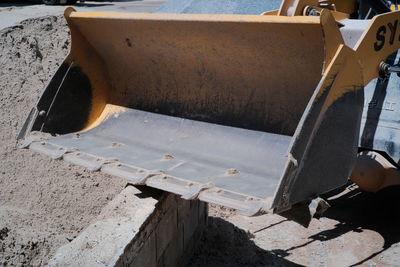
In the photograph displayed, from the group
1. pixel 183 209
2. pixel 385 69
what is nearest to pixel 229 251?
pixel 183 209

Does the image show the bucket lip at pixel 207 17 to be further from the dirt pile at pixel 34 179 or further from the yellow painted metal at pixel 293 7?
the dirt pile at pixel 34 179

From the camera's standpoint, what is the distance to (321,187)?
2.40 m

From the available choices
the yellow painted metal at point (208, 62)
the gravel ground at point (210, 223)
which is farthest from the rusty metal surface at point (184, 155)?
the gravel ground at point (210, 223)

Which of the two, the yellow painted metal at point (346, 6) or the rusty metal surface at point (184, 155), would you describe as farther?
the yellow painted metal at point (346, 6)

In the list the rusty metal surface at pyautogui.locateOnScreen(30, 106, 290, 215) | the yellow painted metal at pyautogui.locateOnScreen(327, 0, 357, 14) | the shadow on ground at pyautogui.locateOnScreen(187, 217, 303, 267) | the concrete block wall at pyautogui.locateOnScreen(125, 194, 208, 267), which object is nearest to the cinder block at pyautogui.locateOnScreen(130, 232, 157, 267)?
the concrete block wall at pyautogui.locateOnScreen(125, 194, 208, 267)

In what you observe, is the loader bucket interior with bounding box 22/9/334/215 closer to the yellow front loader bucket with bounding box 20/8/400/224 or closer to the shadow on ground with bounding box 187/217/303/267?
the yellow front loader bucket with bounding box 20/8/400/224

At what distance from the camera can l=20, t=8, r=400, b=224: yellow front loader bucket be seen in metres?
2.30

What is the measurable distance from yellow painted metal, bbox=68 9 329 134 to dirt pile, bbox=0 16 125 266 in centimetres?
93

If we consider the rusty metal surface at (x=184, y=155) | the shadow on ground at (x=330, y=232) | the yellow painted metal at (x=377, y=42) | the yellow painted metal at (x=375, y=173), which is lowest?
the shadow on ground at (x=330, y=232)

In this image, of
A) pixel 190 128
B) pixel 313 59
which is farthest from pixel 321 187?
pixel 190 128

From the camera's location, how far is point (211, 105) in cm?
324

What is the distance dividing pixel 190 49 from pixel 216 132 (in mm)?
604

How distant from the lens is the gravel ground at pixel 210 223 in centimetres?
325

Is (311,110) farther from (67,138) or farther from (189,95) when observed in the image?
(67,138)
